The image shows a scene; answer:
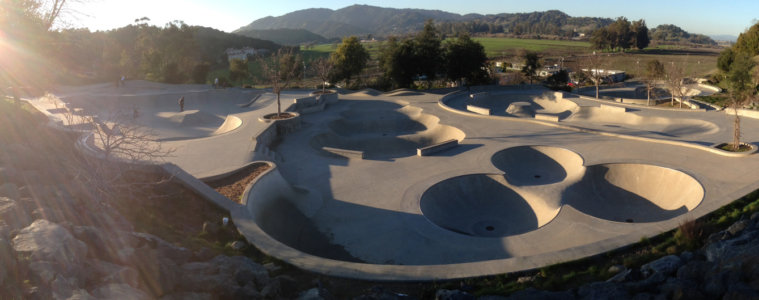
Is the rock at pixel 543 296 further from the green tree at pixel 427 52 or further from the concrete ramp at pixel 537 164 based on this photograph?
the green tree at pixel 427 52

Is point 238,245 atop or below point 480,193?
atop

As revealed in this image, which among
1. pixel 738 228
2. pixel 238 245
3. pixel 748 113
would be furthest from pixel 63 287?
pixel 748 113

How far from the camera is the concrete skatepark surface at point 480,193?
1152 cm

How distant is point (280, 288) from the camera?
7734 mm

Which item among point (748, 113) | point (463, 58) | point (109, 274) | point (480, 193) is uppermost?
point (463, 58)

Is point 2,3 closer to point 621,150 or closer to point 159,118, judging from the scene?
point 159,118

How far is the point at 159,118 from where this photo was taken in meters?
29.9

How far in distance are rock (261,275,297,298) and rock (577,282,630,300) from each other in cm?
549

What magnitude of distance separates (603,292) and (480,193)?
10.9m

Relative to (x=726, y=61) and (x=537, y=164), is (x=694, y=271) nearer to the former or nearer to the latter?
(x=537, y=164)

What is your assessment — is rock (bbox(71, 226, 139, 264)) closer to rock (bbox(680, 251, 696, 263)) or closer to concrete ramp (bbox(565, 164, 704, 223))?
rock (bbox(680, 251, 696, 263))

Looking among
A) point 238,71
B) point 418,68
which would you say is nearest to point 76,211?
point 418,68

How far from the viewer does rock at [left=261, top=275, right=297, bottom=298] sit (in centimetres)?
734

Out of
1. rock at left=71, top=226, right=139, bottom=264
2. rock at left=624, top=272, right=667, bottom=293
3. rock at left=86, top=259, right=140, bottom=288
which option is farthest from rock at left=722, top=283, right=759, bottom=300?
rock at left=71, top=226, right=139, bottom=264
